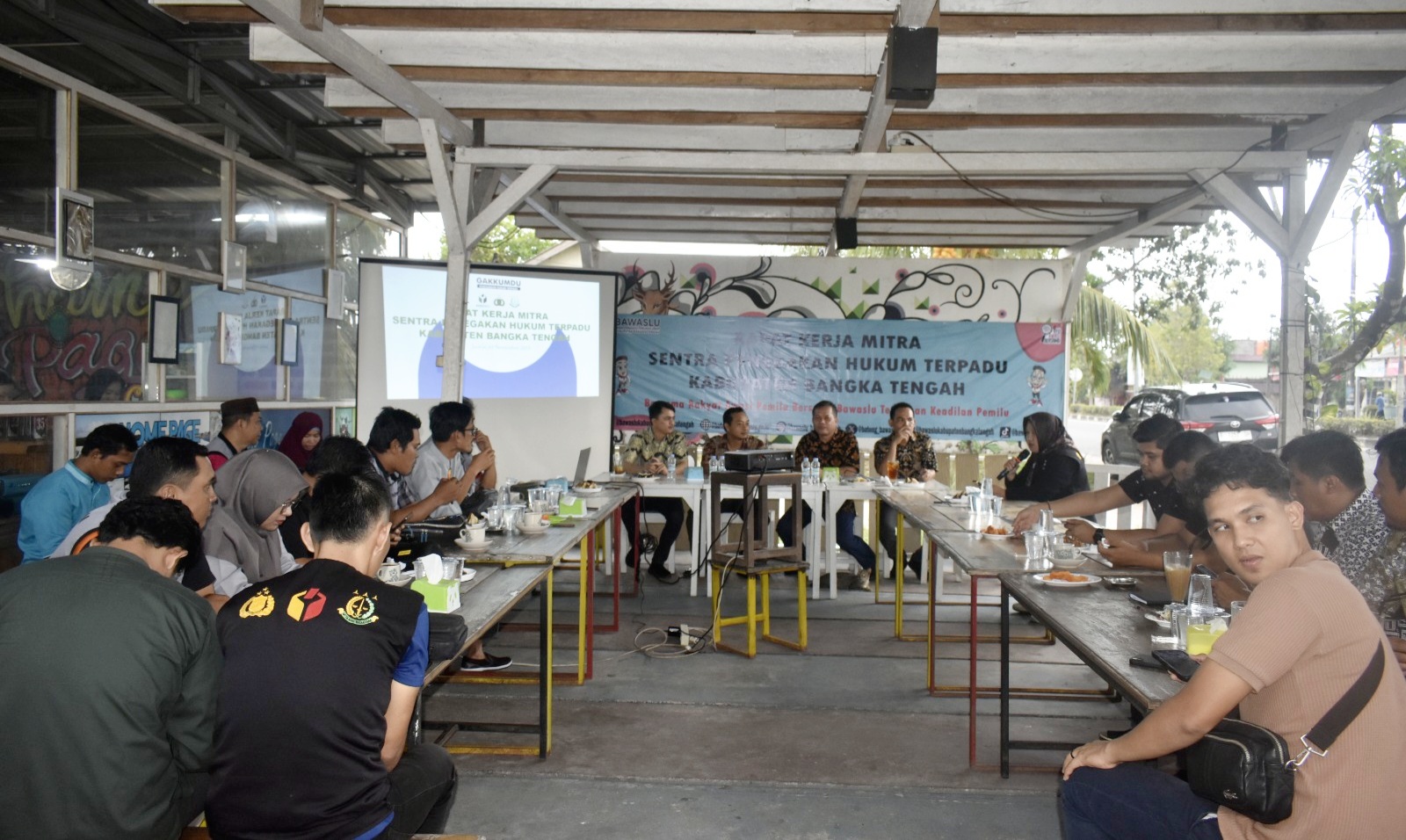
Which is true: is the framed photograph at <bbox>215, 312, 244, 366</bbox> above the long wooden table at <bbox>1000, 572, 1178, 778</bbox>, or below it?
above

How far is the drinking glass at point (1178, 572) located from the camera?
292 cm

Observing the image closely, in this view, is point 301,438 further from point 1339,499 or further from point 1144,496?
point 1339,499

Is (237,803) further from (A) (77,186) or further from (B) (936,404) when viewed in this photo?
(B) (936,404)

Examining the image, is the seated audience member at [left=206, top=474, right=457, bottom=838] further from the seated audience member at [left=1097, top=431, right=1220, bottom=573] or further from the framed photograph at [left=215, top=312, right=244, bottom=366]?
the framed photograph at [left=215, top=312, right=244, bottom=366]

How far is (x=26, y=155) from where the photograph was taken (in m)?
4.73

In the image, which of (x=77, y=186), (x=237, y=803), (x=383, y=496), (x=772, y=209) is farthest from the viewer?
(x=772, y=209)

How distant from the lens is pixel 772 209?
772 cm

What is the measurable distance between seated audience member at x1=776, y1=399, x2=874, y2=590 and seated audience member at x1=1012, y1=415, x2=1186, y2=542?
224 cm

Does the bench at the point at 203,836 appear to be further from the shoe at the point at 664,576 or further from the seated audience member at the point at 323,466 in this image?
the shoe at the point at 664,576

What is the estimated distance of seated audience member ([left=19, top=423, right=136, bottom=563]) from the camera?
12.9 ft

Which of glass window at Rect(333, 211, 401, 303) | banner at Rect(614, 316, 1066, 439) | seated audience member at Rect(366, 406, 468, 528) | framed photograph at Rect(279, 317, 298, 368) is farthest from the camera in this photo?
banner at Rect(614, 316, 1066, 439)

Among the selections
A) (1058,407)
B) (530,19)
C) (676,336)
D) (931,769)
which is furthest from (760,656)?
(1058,407)

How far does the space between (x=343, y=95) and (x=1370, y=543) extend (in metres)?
4.93

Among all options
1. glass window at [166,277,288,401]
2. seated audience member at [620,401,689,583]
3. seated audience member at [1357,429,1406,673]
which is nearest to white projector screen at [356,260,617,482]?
seated audience member at [620,401,689,583]
